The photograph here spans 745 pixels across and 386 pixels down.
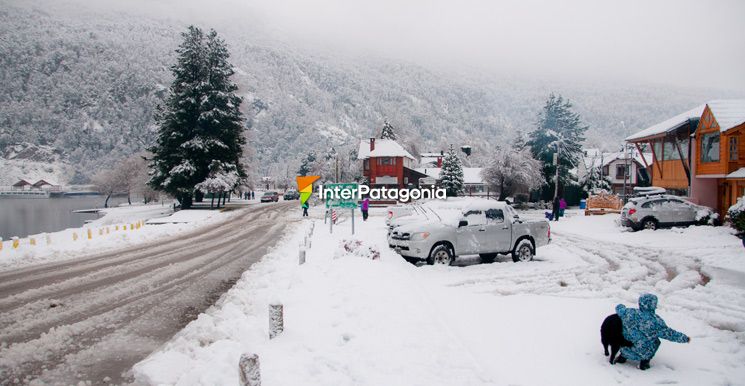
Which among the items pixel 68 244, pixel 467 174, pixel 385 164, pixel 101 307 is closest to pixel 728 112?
pixel 101 307

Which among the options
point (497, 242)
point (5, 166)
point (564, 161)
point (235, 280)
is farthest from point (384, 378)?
point (5, 166)

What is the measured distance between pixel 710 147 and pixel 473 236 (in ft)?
64.1

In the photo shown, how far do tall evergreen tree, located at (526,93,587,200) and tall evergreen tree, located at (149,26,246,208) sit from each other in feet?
124

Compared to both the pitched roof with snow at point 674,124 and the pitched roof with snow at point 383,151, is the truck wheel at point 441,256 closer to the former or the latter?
the pitched roof with snow at point 674,124

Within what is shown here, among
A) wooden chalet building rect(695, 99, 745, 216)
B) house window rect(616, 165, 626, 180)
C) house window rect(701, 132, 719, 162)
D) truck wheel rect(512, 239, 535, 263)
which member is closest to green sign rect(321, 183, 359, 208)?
truck wheel rect(512, 239, 535, 263)

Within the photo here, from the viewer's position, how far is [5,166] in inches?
7175

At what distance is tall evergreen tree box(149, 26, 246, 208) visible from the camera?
3866cm

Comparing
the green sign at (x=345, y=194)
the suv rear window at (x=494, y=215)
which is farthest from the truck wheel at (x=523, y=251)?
the green sign at (x=345, y=194)

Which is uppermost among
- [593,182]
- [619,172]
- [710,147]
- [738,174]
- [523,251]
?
[619,172]

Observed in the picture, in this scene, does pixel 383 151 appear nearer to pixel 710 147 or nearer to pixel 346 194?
pixel 346 194

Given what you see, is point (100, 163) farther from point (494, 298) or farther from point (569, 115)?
point (494, 298)

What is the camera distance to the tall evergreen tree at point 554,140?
2040 inches

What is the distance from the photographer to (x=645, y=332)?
18.1ft

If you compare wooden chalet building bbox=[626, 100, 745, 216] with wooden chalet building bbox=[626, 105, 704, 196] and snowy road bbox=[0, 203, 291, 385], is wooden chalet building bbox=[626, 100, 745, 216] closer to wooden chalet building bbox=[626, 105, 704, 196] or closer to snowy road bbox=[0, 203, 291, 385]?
wooden chalet building bbox=[626, 105, 704, 196]
